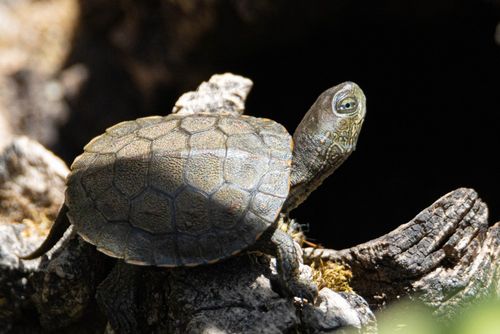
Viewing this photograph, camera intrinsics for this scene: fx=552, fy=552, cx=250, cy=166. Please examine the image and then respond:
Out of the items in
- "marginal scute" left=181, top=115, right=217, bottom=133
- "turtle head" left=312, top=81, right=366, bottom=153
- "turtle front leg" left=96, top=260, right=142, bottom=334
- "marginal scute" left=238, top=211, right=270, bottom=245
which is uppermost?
"turtle head" left=312, top=81, right=366, bottom=153

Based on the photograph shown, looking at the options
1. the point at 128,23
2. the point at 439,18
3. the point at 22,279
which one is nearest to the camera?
the point at 22,279

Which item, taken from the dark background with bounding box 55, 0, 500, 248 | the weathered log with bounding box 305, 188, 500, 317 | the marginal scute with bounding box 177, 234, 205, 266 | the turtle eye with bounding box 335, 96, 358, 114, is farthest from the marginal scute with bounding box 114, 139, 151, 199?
the dark background with bounding box 55, 0, 500, 248

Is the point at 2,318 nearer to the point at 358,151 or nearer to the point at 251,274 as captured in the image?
the point at 251,274

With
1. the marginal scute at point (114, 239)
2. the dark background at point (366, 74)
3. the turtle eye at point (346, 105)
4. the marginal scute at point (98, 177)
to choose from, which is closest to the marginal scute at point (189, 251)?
the marginal scute at point (114, 239)

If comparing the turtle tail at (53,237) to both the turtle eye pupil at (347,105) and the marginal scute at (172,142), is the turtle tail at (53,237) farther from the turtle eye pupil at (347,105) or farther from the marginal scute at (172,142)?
the turtle eye pupil at (347,105)

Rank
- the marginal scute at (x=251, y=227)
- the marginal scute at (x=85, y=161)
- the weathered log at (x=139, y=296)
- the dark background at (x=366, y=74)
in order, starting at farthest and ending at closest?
the dark background at (x=366, y=74) < the marginal scute at (x=85, y=161) < the marginal scute at (x=251, y=227) < the weathered log at (x=139, y=296)

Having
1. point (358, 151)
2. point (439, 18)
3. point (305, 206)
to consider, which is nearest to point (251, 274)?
point (305, 206)

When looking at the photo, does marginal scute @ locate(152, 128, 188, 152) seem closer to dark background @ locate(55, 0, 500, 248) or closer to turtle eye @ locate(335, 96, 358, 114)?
turtle eye @ locate(335, 96, 358, 114)
